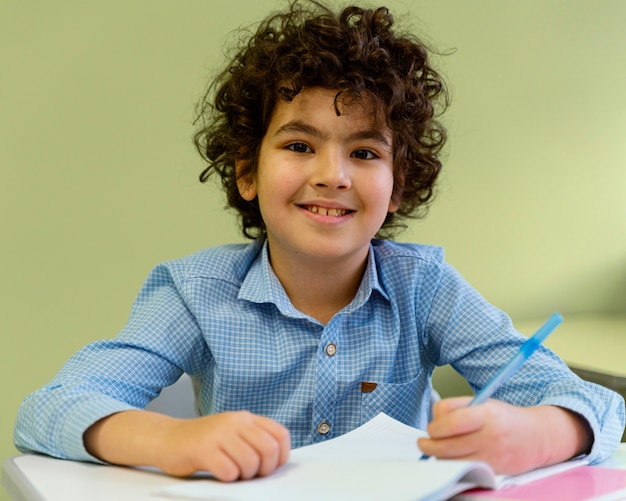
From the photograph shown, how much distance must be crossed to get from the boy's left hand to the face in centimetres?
38

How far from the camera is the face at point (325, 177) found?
1123 mm

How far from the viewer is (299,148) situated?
116 centimetres

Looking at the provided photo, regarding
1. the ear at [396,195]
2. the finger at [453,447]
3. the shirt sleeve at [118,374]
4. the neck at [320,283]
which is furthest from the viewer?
the ear at [396,195]

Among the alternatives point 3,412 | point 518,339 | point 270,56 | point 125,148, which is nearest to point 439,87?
point 270,56

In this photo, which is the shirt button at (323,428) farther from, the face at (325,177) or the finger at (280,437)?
the finger at (280,437)

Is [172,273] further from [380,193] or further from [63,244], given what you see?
[63,244]

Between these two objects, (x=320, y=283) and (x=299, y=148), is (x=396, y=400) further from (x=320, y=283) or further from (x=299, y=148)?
(x=299, y=148)

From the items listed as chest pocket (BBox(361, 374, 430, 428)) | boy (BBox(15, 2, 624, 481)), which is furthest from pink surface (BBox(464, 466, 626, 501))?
chest pocket (BBox(361, 374, 430, 428))

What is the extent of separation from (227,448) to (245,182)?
638 millimetres

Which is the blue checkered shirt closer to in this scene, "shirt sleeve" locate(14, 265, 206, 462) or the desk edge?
"shirt sleeve" locate(14, 265, 206, 462)

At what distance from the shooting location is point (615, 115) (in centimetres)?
225

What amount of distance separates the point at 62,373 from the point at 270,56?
0.54 meters

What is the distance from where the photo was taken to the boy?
1102mm

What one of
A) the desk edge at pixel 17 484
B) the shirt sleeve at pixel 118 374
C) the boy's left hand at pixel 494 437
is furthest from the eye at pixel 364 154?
the desk edge at pixel 17 484
